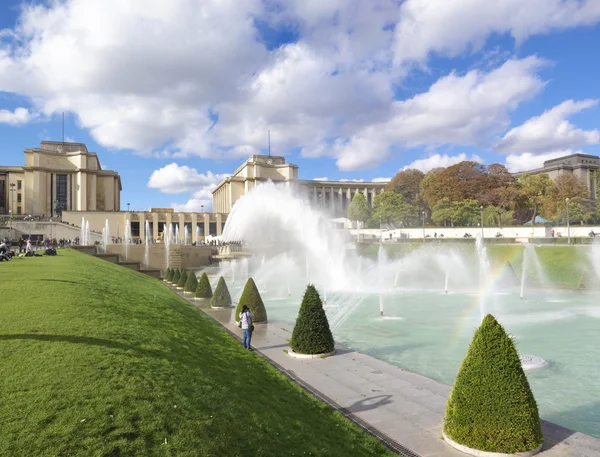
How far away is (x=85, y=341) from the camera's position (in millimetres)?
8609

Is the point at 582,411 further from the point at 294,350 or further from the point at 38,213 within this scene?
the point at 38,213

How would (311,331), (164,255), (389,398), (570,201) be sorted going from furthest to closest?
(570,201), (164,255), (311,331), (389,398)

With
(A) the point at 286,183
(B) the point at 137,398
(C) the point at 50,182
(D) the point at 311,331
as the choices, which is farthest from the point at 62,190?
(B) the point at 137,398

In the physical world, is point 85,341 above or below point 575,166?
below

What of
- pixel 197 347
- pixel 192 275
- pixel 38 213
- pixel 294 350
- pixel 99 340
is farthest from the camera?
pixel 38 213

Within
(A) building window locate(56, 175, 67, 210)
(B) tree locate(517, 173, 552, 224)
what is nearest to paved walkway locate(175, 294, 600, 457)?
(B) tree locate(517, 173, 552, 224)

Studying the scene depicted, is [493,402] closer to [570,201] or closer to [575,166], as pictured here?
[570,201]

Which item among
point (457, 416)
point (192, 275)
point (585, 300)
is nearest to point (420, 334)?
point (457, 416)

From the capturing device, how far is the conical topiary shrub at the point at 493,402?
6.34 metres

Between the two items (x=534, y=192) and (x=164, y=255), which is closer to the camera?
(x=164, y=255)

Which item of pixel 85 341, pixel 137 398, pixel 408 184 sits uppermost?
pixel 408 184

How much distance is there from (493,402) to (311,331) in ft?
20.7

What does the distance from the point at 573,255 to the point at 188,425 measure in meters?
39.5

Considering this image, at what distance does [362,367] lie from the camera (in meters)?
11.1
